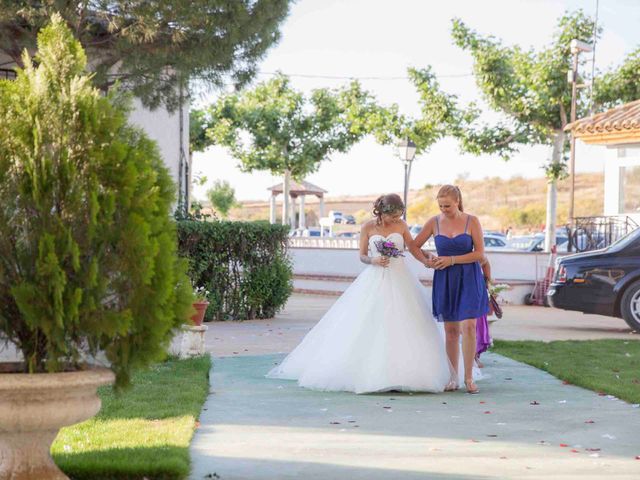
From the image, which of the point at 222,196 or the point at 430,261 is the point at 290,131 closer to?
the point at 430,261

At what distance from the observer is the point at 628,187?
2334cm

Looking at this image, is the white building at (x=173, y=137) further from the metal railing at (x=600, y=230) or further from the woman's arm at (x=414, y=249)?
the woman's arm at (x=414, y=249)

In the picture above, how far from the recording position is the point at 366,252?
32.8 ft

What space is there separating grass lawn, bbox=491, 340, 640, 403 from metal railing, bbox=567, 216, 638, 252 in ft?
27.9

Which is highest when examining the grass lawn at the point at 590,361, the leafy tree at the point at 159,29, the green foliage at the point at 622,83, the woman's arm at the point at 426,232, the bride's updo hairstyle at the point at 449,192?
the green foliage at the point at 622,83

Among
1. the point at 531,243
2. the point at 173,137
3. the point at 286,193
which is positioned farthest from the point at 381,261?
A: the point at 286,193

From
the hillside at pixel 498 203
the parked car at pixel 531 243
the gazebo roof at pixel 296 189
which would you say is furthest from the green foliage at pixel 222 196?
the parked car at pixel 531 243

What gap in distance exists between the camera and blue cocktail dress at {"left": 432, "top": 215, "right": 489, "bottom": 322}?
932 centimetres

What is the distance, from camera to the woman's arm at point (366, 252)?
9.79 m

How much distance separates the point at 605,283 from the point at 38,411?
12.5m

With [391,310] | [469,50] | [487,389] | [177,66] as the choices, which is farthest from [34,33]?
[469,50]

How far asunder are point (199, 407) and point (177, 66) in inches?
324

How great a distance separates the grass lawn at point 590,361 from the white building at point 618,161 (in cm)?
898

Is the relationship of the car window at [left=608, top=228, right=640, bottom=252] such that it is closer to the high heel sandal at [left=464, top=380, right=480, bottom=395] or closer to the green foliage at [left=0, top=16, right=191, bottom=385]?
the high heel sandal at [left=464, top=380, right=480, bottom=395]
